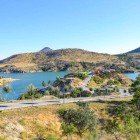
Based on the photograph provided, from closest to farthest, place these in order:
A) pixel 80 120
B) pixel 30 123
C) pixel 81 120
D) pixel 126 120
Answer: pixel 30 123 → pixel 81 120 → pixel 80 120 → pixel 126 120

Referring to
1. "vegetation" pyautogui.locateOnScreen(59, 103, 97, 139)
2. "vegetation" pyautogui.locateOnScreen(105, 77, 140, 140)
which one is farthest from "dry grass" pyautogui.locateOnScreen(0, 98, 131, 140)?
"vegetation" pyautogui.locateOnScreen(105, 77, 140, 140)

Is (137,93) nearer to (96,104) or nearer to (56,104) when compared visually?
(96,104)

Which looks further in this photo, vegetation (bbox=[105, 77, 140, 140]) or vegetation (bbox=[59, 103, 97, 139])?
vegetation (bbox=[59, 103, 97, 139])

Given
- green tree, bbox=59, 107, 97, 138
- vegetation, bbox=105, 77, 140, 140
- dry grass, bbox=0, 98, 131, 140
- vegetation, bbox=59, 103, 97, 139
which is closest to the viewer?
dry grass, bbox=0, 98, 131, 140

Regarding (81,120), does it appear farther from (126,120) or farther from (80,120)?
(126,120)

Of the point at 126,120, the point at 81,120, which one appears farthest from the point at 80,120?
the point at 126,120

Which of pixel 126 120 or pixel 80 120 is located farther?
pixel 126 120

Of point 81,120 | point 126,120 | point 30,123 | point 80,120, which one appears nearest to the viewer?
point 30,123

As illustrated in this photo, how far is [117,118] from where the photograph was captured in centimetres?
8675

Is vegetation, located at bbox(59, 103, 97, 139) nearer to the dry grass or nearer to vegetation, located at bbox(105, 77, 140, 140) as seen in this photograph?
the dry grass

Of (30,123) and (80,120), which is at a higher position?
(30,123)

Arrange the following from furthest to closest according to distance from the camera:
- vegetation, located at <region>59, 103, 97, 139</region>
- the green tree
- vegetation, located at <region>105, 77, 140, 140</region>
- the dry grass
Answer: the green tree → vegetation, located at <region>59, 103, 97, 139</region> → vegetation, located at <region>105, 77, 140, 140</region> → the dry grass

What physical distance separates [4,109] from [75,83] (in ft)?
352

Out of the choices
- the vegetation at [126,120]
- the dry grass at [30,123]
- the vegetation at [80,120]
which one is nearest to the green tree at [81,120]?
the vegetation at [80,120]
